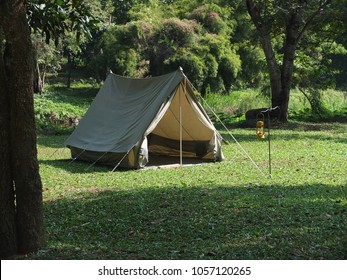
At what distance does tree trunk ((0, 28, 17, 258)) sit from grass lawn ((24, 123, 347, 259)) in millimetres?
263

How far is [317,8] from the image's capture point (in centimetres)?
2348

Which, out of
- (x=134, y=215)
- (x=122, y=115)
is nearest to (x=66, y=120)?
(x=122, y=115)

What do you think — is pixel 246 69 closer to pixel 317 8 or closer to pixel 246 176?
pixel 317 8

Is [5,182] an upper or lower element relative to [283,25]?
lower

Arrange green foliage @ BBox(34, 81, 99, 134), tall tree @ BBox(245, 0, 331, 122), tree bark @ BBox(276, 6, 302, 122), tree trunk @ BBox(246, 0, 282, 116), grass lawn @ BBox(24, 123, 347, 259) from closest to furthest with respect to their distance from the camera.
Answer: grass lawn @ BBox(24, 123, 347, 259), tall tree @ BBox(245, 0, 331, 122), tree bark @ BBox(276, 6, 302, 122), tree trunk @ BBox(246, 0, 282, 116), green foliage @ BBox(34, 81, 99, 134)

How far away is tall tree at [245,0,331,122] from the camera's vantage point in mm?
22969

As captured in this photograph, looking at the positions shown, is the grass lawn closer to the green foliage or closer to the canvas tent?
the canvas tent

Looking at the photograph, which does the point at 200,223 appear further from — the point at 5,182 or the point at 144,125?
the point at 144,125

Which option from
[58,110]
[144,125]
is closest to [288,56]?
[58,110]

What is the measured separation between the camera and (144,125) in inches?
527

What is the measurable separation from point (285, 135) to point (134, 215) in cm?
1222

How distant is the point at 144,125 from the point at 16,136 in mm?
7352

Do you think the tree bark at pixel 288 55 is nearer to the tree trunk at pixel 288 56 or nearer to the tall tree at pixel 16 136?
the tree trunk at pixel 288 56

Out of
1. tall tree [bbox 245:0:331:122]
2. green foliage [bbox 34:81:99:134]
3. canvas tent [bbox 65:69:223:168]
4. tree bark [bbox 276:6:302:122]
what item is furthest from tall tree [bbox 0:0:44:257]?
tree bark [bbox 276:6:302:122]
